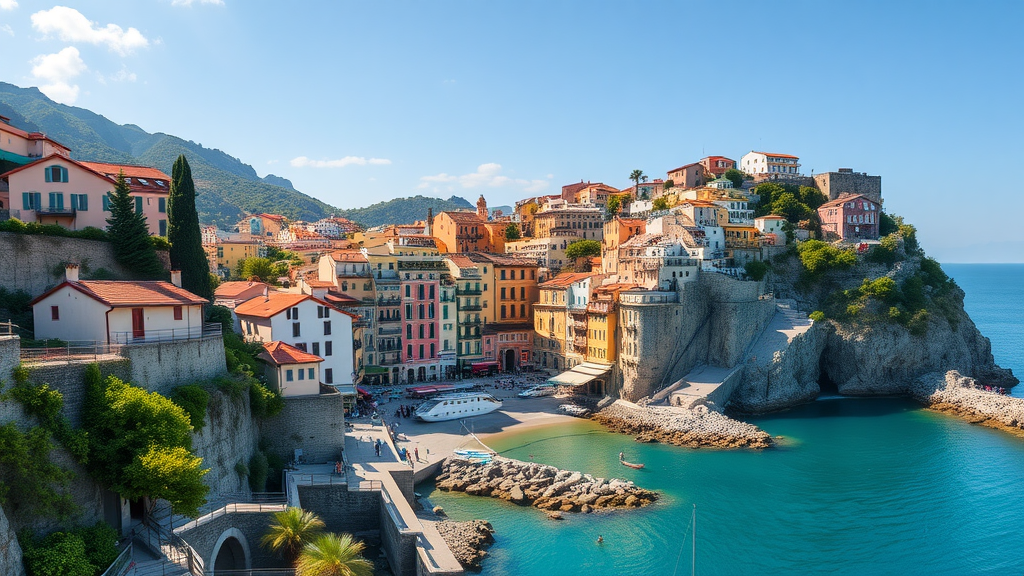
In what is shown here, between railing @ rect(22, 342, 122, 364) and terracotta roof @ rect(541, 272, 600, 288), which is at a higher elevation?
terracotta roof @ rect(541, 272, 600, 288)

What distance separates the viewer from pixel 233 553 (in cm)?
2203

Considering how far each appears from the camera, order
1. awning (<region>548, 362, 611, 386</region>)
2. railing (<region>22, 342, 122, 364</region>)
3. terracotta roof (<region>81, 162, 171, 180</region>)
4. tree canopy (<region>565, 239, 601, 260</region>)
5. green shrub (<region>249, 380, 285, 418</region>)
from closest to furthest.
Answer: railing (<region>22, 342, 122, 364</region>), green shrub (<region>249, 380, 285, 418</region>), terracotta roof (<region>81, 162, 171, 180</region>), awning (<region>548, 362, 611, 386</region>), tree canopy (<region>565, 239, 601, 260</region>)

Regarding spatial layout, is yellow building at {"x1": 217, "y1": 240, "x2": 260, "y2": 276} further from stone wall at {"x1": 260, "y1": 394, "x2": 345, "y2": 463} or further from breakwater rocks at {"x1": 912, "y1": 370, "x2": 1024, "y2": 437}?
breakwater rocks at {"x1": 912, "y1": 370, "x2": 1024, "y2": 437}

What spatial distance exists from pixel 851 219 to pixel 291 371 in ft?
198

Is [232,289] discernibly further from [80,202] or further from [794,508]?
[794,508]

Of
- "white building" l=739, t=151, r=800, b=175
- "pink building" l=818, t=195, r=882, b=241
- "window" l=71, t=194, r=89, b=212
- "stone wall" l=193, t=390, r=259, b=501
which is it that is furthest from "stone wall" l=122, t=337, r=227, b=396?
"white building" l=739, t=151, r=800, b=175

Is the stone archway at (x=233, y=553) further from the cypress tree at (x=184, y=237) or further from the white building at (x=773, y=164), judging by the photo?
the white building at (x=773, y=164)

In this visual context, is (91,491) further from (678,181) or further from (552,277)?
(678,181)

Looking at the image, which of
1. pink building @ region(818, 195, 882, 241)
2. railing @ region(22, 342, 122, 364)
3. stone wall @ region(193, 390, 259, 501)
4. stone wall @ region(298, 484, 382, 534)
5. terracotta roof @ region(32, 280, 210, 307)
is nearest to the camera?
railing @ region(22, 342, 122, 364)

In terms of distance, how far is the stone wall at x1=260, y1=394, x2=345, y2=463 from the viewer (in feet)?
95.0

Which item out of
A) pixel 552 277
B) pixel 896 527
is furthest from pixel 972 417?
pixel 552 277

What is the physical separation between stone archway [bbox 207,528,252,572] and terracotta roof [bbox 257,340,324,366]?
29.4 feet

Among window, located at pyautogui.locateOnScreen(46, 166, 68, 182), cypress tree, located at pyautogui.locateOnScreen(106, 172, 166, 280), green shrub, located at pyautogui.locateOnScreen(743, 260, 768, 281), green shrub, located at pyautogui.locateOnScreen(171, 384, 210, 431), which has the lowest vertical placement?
green shrub, located at pyautogui.locateOnScreen(171, 384, 210, 431)

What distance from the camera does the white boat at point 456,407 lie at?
42.8 meters
